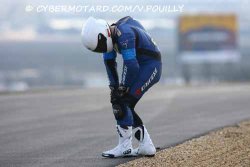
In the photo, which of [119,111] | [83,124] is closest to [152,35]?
[83,124]

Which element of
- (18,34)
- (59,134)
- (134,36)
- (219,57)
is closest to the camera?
(134,36)

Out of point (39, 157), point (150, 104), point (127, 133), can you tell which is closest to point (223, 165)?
point (127, 133)

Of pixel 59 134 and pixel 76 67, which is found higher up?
pixel 59 134

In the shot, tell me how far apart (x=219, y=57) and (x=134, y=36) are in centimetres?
6278

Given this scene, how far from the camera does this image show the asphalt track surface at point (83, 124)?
9.49 meters

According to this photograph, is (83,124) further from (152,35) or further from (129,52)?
(152,35)

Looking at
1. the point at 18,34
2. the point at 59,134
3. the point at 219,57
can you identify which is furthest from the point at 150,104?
the point at 219,57

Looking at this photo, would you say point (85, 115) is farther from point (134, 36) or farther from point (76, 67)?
point (76, 67)

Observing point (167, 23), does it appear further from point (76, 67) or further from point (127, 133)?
point (127, 133)

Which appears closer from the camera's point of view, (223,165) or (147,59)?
(223,165)

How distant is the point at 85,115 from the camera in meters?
16.6

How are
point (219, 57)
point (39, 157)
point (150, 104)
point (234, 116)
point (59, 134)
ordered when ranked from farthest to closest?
point (219, 57), point (150, 104), point (234, 116), point (59, 134), point (39, 157)

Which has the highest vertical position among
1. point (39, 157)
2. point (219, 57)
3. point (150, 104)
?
point (39, 157)

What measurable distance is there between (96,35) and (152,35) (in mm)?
51008
